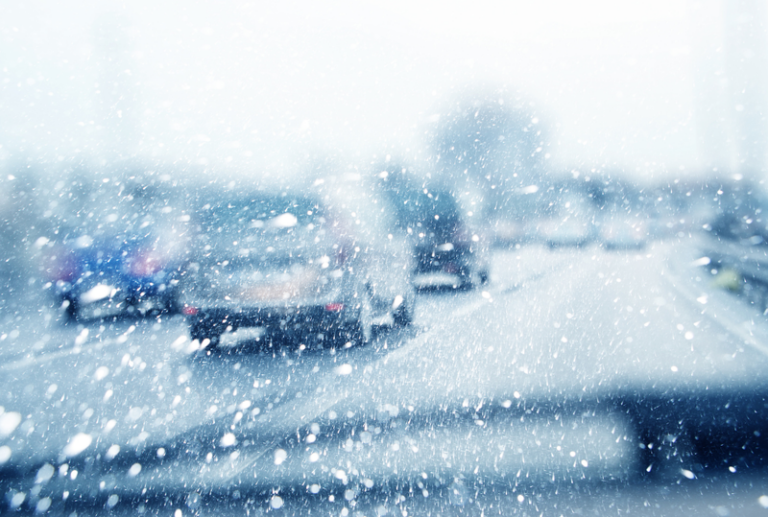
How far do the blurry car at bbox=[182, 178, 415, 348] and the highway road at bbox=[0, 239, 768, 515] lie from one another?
413 millimetres

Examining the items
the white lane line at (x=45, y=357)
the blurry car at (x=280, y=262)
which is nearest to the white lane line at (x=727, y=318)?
the blurry car at (x=280, y=262)

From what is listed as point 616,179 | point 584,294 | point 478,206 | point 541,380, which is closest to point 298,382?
point 541,380

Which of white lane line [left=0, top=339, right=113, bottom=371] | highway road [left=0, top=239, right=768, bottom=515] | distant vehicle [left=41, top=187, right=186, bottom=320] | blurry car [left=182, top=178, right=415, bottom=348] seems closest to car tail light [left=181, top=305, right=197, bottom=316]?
blurry car [left=182, top=178, right=415, bottom=348]

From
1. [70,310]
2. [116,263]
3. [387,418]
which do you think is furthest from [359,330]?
[70,310]

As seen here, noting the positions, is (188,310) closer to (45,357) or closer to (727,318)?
(45,357)

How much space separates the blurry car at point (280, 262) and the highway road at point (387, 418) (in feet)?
1.36

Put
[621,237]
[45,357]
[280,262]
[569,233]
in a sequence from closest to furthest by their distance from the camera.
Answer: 1. [280,262]
2. [45,357]
3. [621,237]
4. [569,233]

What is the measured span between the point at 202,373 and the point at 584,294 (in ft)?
23.3

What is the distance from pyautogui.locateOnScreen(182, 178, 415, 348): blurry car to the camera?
445cm

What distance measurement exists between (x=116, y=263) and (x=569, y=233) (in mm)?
22590

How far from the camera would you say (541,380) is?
3.82 metres

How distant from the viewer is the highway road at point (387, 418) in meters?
2.33

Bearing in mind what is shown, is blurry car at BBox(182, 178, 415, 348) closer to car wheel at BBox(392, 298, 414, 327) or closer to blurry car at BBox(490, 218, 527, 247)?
car wheel at BBox(392, 298, 414, 327)

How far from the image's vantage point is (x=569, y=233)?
83.8 ft
